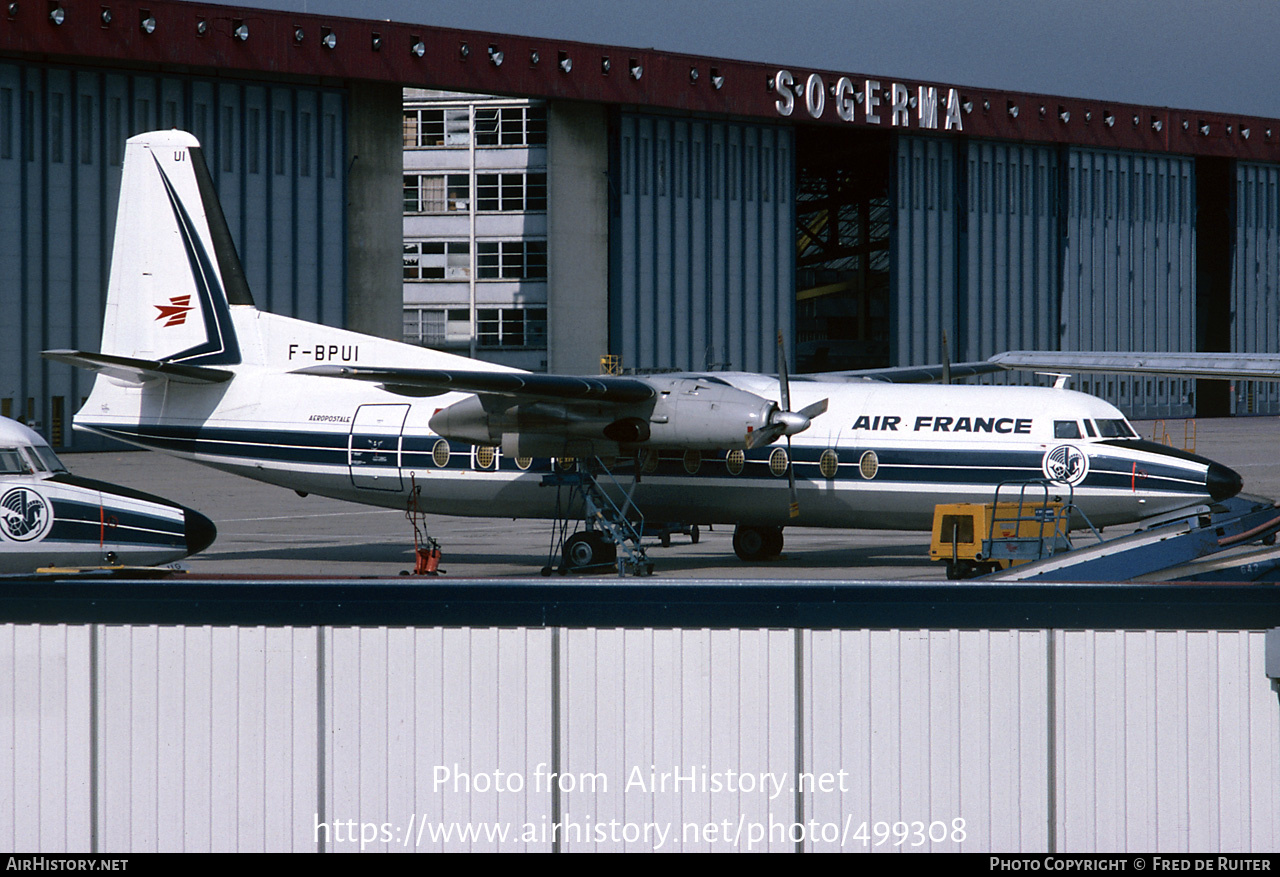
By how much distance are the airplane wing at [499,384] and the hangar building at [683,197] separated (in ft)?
103

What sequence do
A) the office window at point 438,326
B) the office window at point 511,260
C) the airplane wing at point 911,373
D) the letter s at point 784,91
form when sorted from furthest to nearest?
the office window at point 438,326
the letter s at point 784,91
the office window at point 511,260
the airplane wing at point 911,373

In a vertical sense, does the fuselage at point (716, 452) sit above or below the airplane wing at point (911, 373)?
below

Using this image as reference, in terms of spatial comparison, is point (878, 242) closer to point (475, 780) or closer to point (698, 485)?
point (698, 485)

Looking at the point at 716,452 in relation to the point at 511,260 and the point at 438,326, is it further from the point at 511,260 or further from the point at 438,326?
the point at 438,326

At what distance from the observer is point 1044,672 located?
301 inches

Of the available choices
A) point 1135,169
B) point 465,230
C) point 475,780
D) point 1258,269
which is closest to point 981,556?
point 475,780

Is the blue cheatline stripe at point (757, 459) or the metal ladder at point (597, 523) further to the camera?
the metal ladder at point (597, 523)

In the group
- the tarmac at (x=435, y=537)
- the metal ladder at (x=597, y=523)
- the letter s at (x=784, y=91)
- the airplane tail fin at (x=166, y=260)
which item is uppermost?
the letter s at (x=784, y=91)

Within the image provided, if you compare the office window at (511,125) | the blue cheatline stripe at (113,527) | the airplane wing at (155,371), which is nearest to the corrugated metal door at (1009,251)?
the office window at (511,125)

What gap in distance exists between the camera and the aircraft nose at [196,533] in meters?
18.8

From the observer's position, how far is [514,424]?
73.1 ft

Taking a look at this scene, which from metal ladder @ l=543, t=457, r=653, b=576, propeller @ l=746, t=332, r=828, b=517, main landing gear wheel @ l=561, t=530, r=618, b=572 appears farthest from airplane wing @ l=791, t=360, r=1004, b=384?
main landing gear wheel @ l=561, t=530, r=618, b=572

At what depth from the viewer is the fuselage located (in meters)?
21.3

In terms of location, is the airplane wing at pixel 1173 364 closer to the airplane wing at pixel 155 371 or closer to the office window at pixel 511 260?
the airplane wing at pixel 155 371
